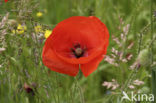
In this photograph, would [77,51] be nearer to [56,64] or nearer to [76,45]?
[76,45]

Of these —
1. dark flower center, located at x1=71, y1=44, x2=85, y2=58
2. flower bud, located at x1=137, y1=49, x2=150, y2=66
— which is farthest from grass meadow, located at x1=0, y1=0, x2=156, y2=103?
dark flower center, located at x1=71, y1=44, x2=85, y2=58

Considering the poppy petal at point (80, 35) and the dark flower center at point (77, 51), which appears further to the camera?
the dark flower center at point (77, 51)

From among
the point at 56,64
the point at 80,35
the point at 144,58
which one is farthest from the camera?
the point at 80,35

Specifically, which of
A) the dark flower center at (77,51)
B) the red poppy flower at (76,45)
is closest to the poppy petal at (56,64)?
the red poppy flower at (76,45)

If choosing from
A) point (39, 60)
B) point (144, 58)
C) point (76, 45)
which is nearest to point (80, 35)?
point (76, 45)

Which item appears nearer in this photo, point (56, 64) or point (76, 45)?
point (56, 64)

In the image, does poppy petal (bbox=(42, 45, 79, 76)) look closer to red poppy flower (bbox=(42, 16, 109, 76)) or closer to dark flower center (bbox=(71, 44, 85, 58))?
red poppy flower (bbox=(42, 16, 109, 76))

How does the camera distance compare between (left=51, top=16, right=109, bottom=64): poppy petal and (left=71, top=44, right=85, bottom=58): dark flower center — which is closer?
(left=51, top=16, right=109, bottom=64): poppy petal

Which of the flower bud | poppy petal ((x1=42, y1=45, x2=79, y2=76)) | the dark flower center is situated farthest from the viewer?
the dark flower center

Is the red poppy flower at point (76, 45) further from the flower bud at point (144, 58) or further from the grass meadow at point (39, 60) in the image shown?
the flower bud at point (144, 58)
